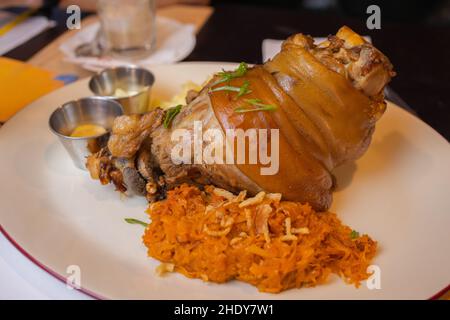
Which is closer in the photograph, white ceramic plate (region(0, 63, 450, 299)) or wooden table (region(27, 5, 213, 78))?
white ceramic plate (region(0, 63, 450, 299))

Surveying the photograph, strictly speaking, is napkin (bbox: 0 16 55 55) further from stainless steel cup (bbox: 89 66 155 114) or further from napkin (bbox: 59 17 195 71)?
stainless steel cup (bbox: 89 66 155 114)

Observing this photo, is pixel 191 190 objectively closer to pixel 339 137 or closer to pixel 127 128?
pixel 127 128

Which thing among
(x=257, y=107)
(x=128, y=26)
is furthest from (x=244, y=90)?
(x=128, y=26)

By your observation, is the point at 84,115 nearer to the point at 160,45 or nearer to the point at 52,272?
the point at 52,272

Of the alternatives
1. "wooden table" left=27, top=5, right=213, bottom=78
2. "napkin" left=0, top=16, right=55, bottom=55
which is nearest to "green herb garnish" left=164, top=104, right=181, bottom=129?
"wooden table" left=27, top=5, right=213, bottom=78
